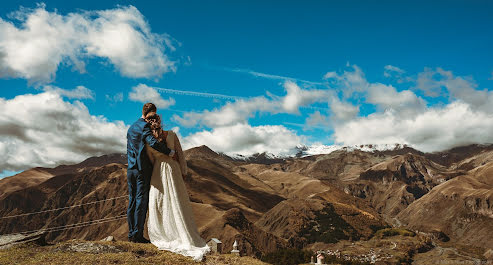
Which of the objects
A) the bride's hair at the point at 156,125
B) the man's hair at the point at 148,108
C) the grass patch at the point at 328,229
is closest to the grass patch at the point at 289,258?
the bride's hair at the point at 156,125

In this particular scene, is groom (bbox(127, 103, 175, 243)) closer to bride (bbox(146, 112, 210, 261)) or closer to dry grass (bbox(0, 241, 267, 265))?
bride (bbox(146, 112, 210, 261))

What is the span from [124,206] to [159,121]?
153 m

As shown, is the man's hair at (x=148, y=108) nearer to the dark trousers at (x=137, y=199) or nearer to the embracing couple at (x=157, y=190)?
the embracing couple at (x=157, y=190)

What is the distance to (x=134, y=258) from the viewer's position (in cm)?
1065

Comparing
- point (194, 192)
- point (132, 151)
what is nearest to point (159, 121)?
point (132, 151)

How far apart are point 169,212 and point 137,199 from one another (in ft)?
3.32

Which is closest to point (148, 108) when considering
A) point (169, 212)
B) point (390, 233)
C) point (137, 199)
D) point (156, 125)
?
point (156, 125)

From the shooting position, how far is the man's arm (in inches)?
444

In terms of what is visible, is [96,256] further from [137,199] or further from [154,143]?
[154,143]

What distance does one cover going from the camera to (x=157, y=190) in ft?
37.9

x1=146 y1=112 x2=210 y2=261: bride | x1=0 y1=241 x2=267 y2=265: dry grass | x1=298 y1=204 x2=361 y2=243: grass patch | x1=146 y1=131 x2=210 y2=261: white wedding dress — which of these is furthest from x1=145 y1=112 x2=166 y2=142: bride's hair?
x1=298 y1=204 x2=361 y2=243: grass patch

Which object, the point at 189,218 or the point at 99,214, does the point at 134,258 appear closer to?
the point at 189,218

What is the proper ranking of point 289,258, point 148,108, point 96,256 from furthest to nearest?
point 289,258 → point 148,108 → point 96,256

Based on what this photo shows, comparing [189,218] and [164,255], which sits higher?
[189,218]
